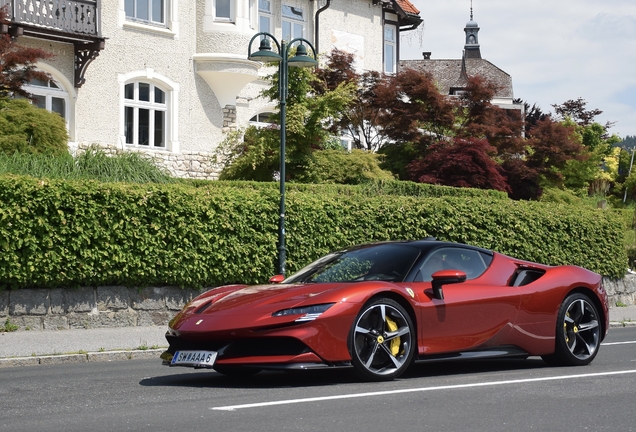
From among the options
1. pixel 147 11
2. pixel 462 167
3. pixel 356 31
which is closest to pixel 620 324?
pixel 462 167

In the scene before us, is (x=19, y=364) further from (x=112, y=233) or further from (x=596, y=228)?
(x=596, y=228)

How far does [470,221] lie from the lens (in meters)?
20.9

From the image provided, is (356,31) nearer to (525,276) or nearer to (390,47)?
(390,47)

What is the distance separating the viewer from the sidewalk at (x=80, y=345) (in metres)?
12.2

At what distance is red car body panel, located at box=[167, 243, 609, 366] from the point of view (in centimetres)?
833

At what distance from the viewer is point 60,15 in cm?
2695

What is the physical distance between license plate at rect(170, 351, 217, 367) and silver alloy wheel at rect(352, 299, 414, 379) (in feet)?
4.11

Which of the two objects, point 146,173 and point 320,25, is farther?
point 320,25

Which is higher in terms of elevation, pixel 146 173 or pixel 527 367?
pixel 146 173

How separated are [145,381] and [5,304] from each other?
20.9 feet

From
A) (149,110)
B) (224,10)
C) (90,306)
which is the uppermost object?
(224,10)

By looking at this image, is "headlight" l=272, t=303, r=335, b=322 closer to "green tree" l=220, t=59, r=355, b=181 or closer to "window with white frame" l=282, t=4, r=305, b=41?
"green tree" l=220, t=59, r=355, b=181

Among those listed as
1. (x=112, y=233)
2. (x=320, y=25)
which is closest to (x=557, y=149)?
(x=320, y=25)

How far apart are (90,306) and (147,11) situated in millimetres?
16834
